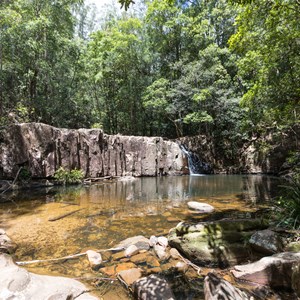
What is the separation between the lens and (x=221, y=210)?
6.54 m

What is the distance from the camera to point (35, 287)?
2385 millimetres

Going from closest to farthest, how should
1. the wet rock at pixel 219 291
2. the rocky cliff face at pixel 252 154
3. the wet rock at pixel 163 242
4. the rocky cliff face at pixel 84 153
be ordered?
the wet rock at pixel 219 291 < the wet rock at pixel 163 242 < the rocky cliff face at pixel 84 153 < the rocky cliff face at pixel 252 154

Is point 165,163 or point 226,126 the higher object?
point 226,126

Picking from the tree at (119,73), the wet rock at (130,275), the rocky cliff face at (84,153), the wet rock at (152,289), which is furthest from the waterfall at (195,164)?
the wet rock at (152,289)

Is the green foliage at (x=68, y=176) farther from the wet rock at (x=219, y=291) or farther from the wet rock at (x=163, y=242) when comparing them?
the wet rock at (x=219, y=291)

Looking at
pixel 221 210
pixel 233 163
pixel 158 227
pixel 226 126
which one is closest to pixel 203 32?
pixel 226 126

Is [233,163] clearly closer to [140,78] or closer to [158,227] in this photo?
[140,78]

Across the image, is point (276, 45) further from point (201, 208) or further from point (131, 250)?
point (131, 250)

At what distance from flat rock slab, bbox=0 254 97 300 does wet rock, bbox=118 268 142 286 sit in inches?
20.0

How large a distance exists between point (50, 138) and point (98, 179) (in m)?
4.09

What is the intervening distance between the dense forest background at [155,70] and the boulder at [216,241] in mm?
4977

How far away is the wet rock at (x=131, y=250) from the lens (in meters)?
3.72

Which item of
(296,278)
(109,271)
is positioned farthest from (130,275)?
(296,278)

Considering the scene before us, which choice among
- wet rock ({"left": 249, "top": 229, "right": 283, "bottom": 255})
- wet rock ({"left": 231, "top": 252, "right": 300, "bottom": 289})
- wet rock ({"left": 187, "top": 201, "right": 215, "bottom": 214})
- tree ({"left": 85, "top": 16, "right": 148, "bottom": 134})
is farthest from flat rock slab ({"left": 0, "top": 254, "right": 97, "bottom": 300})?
tree ({"left": 85, "top": 16, "right": 148, "bottom": 134})
